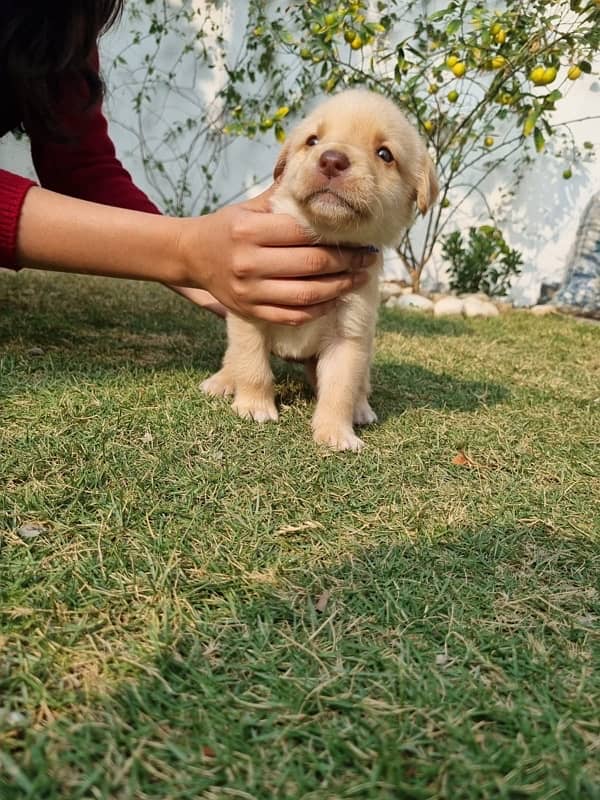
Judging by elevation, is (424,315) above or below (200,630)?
below

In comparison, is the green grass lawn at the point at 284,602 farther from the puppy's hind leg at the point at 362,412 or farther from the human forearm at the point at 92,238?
the human forearm at the point at 92,238

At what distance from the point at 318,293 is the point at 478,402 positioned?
0.94 metres

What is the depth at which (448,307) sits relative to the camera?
528cm

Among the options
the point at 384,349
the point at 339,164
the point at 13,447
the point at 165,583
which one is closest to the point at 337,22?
the point at 384,349

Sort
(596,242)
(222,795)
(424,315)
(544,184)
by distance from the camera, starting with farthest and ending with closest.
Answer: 1. (544,184)
2. (596,242)
3. (424,315)
4. (222,795)

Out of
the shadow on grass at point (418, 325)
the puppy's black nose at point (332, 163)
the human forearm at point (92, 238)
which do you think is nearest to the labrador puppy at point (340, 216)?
the puppy's black nose at point (332, 163)

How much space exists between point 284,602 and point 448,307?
4.58 metres

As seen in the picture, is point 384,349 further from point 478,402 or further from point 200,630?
point 200,630

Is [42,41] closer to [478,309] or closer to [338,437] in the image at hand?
[338,437]

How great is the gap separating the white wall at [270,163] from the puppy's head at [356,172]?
4802mm

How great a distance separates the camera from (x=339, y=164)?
65.5 inches

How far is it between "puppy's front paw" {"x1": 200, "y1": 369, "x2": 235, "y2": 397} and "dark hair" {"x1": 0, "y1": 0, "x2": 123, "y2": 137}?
1.09 metres

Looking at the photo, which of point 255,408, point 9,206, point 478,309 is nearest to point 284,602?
point 255,408

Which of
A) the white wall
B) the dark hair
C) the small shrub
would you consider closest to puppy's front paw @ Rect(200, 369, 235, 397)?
the dark hair
